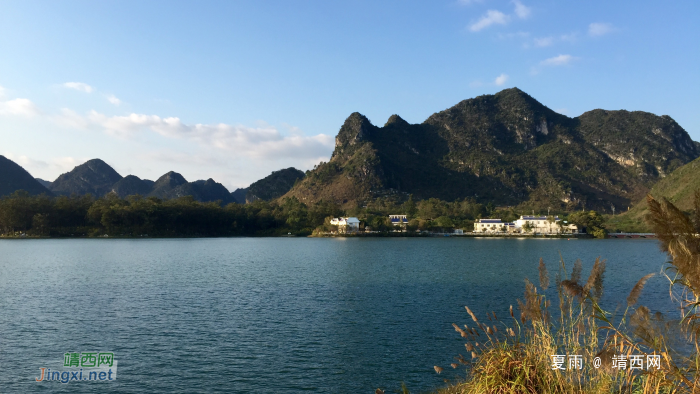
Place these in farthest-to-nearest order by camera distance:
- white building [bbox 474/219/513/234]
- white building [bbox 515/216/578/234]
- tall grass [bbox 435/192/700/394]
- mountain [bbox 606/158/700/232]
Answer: white building [bbox 474/219/513/234] → white building [bbox 515/216/578/234] → mountain [bbox 606/158/700/232] → tall grass [bbox 435/192/700/394]

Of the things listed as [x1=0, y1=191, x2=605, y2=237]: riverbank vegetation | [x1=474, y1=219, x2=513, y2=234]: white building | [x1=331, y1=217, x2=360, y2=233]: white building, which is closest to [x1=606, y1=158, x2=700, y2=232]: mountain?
[x1=0, y1=191, x2=605, y2=237]: riverbank vegetation

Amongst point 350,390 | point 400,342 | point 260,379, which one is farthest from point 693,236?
point 400,342

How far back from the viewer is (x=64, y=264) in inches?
1961

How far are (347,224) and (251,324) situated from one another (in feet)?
363

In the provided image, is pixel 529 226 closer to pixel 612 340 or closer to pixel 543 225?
pixel 543 225

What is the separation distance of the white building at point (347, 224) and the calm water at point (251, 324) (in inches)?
3467

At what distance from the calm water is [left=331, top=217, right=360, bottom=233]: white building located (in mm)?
88070

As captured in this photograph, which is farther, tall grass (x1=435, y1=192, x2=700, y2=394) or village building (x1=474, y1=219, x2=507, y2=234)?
village building (x1=474, y1=219, x2=507, y2=234)

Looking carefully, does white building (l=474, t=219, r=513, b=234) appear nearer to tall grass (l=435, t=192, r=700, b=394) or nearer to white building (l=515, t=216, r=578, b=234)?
white building (l=515, t=216, r=578, b=234)

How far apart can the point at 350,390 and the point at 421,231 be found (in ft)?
383

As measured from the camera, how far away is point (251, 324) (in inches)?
834

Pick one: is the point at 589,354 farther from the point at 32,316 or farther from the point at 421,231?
the point at 421,231

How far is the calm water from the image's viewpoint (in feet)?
46.3

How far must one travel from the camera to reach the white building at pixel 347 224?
13088 cm
